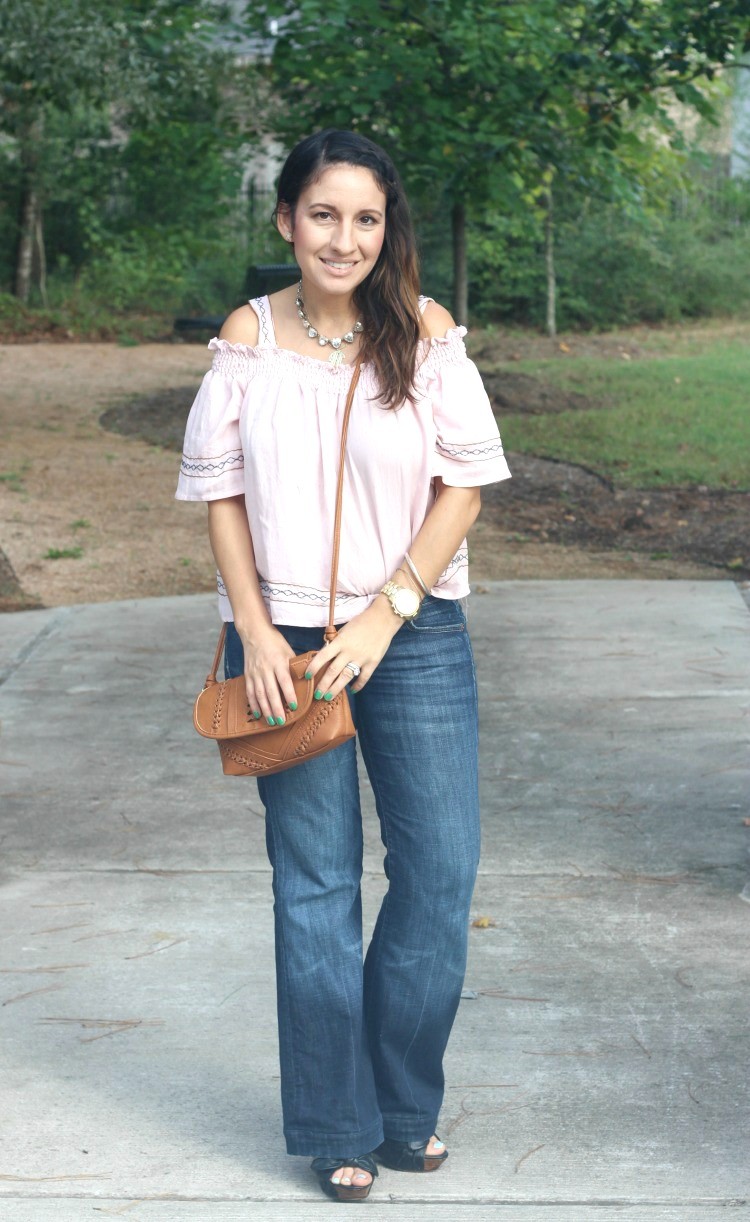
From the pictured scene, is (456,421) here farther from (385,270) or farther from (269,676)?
(269,676)

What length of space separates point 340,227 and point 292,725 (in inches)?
30.8

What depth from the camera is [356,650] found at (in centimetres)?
237

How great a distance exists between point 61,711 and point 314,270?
321 centimetres

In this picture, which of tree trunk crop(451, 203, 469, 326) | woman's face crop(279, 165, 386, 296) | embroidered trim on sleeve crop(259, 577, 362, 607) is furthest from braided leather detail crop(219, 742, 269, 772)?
tree trunk crop(451, 203, 469, 326)

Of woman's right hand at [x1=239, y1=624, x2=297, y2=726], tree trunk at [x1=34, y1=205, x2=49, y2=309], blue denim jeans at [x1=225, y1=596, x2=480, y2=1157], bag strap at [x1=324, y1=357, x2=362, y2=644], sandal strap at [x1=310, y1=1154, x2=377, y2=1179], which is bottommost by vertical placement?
tree trunk at [x1=34, y1=205, x2=49, y2=309]

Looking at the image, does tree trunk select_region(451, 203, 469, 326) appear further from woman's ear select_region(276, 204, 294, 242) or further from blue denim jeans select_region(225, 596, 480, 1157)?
blue denim jeans select_region(225, 596, 480, 1157)

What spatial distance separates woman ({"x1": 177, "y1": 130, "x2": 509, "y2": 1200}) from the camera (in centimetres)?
240

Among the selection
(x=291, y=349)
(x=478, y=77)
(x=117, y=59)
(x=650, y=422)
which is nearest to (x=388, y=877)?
(x=291, y=349)

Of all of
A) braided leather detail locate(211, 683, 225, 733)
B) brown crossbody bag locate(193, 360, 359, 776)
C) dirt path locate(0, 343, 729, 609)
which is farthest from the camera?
dirt path locate(0, 343, 729, 609)

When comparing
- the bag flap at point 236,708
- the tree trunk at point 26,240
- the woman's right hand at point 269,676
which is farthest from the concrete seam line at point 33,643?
the tree trunk at point 26,240

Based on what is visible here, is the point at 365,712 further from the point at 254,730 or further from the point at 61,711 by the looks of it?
the point at 61,711

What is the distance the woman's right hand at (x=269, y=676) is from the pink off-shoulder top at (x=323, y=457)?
55 mm

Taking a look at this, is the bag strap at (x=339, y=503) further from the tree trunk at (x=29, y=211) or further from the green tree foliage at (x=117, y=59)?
the tree trunk at (x=29, y=211)

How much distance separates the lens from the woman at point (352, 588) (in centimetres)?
240
